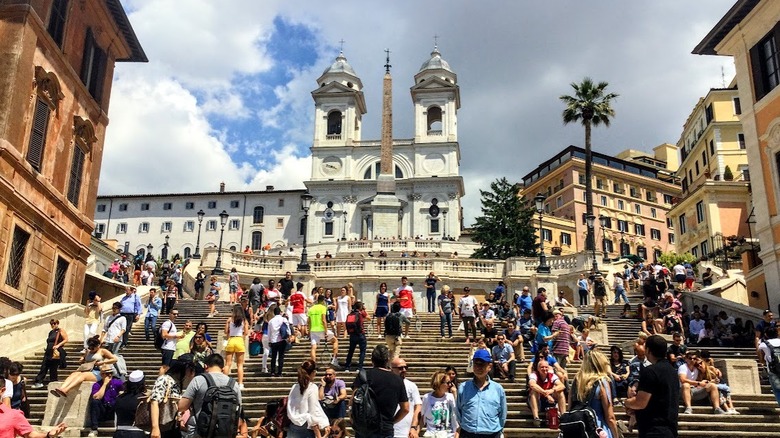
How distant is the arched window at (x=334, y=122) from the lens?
9062 centimetres

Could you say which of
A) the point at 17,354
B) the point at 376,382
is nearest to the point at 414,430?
the point at 376,382

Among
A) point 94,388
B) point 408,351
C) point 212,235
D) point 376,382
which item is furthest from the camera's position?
point 212,235

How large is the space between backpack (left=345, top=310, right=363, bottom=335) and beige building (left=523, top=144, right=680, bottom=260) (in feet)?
227

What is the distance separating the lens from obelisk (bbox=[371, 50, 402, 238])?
7500 cm

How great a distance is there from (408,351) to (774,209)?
15.4 metres

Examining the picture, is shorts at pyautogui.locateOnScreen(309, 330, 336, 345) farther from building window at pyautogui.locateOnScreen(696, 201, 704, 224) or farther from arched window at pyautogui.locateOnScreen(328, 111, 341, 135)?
arched window at pyautogui.locateOnScreen(328, 111, 341, 135)

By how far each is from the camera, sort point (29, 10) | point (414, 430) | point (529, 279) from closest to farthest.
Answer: point (414, 430) < point (29, 10) < point (529, 279)

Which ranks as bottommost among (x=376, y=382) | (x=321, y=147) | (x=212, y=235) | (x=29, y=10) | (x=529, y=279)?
(x=376, y=382)

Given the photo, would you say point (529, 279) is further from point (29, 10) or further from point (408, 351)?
point (29, 10)

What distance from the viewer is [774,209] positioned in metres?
25.5

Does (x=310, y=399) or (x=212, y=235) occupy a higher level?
(x=212, y=235)

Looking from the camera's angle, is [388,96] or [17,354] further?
[388,96]

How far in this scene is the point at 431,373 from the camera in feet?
54.3

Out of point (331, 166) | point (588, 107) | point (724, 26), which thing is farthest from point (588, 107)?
point (331, 166)
